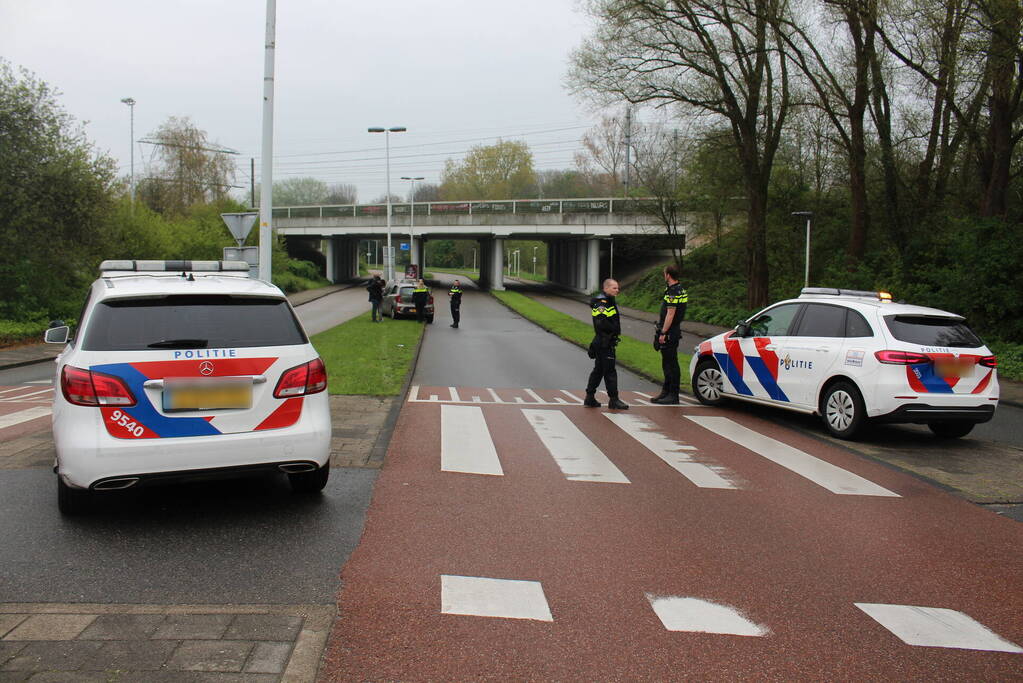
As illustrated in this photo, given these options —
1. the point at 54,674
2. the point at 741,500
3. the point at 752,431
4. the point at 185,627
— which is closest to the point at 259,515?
the point at 185,627

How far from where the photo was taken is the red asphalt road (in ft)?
11.3

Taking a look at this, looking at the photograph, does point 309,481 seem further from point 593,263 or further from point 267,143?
point 593,263

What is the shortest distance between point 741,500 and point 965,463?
3.26 m

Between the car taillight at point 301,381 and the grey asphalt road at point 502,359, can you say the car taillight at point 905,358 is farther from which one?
the car taillight at point 301,381

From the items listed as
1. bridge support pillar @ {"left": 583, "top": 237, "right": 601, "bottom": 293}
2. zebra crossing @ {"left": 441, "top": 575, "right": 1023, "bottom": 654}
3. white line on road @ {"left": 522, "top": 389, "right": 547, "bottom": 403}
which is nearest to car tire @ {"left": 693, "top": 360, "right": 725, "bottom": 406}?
white line on road @ {"left": 522, "top": 389, "right": 547, "bottom": 403}

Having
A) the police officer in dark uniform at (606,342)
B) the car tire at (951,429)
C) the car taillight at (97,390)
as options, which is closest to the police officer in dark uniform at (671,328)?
the police officer in dark uniform at (606,342)

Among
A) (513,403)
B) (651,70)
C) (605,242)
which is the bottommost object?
(513,403)

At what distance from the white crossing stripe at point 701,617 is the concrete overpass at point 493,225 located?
47451mm

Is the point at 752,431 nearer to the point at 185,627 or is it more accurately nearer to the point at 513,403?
the point at 513,403

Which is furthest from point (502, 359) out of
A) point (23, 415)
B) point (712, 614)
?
point (712, 614)

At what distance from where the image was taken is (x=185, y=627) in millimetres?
3627

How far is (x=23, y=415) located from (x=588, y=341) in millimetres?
15830

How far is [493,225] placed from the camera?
2320 inches

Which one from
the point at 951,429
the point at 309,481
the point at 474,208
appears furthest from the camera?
the point at 474,208
